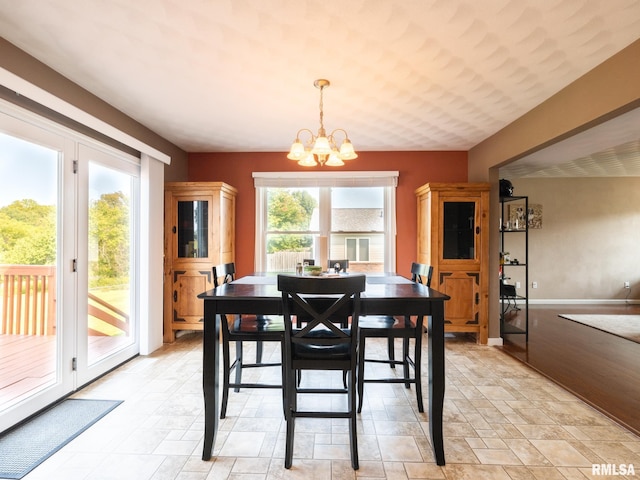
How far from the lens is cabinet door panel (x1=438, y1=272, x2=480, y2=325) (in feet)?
12.8

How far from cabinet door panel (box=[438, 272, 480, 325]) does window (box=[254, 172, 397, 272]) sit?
82 cm

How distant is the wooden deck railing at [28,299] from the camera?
2146 millimetres

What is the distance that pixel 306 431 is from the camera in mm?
2133

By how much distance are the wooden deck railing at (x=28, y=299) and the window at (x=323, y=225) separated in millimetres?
2372

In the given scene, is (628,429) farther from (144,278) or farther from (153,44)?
(144,278)

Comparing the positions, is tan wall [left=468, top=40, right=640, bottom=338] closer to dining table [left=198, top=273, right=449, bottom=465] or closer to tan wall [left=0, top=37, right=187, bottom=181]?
dining table [left=198, top=273, right=449, bottom=465]

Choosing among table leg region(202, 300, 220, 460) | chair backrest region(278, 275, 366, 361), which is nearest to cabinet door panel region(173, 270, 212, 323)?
table leg region(202, 300, 220, 460)

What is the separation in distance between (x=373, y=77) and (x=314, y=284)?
1.71m

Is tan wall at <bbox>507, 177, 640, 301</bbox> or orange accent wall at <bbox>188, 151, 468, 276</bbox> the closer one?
orange accent wall at <bbox>188, 151, 468, 276</bbox>

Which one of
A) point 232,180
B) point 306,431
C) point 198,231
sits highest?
point 232,180

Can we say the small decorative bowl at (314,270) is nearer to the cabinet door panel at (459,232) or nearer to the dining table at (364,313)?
the dining table at (364,313)

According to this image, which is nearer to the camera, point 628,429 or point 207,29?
point 207,29

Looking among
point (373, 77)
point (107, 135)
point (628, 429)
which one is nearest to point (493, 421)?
point (628, 429)

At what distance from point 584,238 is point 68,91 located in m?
7.95
